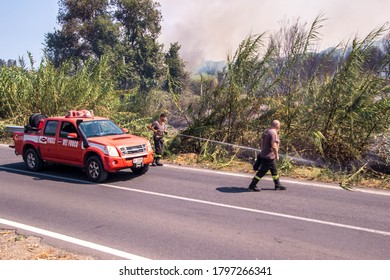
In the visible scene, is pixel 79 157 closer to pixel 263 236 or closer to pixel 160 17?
pixel 263 236

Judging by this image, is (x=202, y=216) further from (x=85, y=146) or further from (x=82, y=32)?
(x=82, y=32)

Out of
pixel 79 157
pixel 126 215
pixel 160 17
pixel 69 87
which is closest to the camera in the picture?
pixel 126 215

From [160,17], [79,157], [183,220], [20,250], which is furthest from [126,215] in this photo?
[160,17]

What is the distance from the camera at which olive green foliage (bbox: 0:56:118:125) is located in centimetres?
1808

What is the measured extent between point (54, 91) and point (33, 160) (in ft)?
27.4

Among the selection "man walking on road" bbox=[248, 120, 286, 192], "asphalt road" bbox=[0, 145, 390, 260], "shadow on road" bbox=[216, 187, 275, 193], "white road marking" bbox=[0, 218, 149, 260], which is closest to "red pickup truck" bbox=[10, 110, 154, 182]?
"asphalt road" bbox=[0, 145, 390, 260]

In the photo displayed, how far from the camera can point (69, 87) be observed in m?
18.3

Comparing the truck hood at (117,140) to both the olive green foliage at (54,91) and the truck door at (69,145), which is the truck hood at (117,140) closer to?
the truck door at (69,145)

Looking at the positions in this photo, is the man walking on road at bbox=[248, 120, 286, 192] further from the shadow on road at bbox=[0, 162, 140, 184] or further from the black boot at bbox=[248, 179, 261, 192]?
the shadow on road at bbox=[0, 162, 140, 184]

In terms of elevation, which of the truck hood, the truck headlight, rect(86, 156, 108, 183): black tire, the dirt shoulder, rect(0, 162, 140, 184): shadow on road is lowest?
the dirt shoulder

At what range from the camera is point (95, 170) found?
912 centimetres

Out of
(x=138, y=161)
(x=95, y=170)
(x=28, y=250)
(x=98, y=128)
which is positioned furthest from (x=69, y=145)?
(x=28, y=250)

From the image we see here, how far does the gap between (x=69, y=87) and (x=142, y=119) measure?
523 centimetres

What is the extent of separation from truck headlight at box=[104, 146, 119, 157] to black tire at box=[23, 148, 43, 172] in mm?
2819
